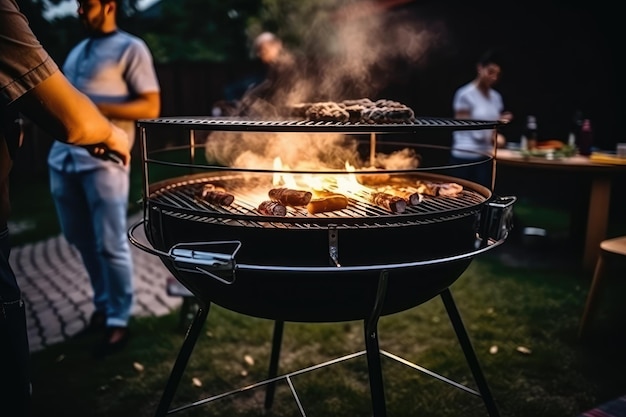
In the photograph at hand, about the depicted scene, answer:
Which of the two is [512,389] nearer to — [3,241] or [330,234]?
[330,234]

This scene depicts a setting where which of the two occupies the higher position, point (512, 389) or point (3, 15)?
point (3, 15)

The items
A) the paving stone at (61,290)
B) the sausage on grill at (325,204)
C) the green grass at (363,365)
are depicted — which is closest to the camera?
the sausage on grill at (325,204)

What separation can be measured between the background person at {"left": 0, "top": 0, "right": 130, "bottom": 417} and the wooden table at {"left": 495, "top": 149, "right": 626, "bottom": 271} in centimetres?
423

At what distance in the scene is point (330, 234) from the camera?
185cm

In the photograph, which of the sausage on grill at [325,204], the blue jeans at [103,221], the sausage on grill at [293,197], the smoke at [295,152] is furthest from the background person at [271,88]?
the sausage on grill at [325,204]

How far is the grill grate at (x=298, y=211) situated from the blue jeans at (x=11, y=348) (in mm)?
579

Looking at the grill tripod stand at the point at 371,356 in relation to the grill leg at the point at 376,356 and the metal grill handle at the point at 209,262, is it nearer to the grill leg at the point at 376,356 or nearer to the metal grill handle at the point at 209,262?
the grill leg at the point at 376,356

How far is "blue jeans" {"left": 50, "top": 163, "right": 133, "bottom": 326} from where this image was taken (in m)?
3.50

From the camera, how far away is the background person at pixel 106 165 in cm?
348

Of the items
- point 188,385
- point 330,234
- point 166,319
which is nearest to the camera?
point 330,234

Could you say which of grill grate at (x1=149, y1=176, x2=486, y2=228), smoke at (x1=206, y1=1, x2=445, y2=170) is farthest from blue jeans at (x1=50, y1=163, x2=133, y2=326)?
smoke at (x1=206, y1=1, x2=445, y2=170)

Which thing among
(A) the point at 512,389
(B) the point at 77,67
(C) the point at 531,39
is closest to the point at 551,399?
(A) the point at 512,389

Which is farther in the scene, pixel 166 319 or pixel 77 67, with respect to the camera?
pixel 166 319

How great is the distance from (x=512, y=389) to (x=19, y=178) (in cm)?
1126
